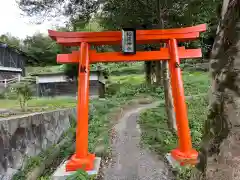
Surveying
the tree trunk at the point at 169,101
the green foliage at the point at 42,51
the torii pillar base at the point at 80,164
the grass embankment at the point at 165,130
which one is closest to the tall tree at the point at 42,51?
the green foliage at the point at 42,51

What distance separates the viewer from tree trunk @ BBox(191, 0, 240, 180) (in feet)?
6.08

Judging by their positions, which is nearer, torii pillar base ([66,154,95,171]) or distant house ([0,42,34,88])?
torii pillar base ([66,154,95,171])

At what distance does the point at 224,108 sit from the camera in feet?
6.30

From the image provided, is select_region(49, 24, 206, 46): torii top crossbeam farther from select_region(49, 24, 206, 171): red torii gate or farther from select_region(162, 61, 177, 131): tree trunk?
select_region(162, 61, 177, 131): tree trunk

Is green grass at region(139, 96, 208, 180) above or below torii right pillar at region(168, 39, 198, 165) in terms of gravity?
below

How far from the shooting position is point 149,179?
456cm

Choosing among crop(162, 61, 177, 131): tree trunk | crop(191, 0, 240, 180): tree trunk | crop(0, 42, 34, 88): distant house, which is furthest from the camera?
crop(0, 42, 34, 88): distant house

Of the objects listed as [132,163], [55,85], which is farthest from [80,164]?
[55,85]

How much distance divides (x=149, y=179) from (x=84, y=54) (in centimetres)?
311

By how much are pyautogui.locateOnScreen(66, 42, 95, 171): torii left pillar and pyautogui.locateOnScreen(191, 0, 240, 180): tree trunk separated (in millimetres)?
3246

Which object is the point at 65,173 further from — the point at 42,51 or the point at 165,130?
the point at 42,51

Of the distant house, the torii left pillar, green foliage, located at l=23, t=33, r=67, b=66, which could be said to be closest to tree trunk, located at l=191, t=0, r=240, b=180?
the torii left pillar

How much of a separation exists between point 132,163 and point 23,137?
3204 millimetres

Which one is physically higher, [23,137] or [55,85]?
[55,85]
